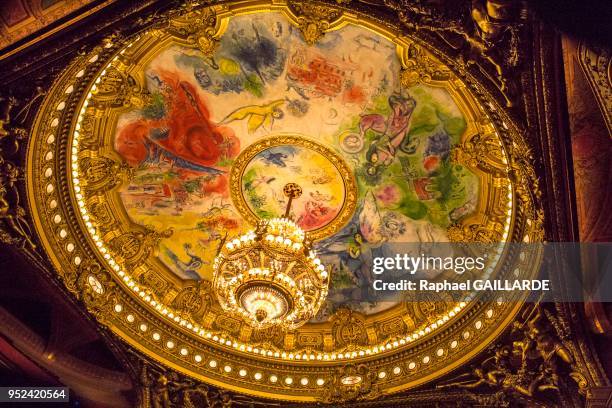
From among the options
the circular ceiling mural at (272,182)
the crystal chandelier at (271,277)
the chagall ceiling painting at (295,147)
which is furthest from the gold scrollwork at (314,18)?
the crystal chandelier at (271,277)

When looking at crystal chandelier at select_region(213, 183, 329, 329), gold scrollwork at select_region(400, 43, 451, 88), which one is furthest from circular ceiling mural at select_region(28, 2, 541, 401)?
crystal chandelier at select_region(213, 183, 329, 329)

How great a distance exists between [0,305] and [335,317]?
22.1ft

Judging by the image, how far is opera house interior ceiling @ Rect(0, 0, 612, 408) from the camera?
766 cm

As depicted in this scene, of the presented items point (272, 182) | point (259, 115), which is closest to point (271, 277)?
point (272, 182)

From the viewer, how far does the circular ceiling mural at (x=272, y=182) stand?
10109 mm

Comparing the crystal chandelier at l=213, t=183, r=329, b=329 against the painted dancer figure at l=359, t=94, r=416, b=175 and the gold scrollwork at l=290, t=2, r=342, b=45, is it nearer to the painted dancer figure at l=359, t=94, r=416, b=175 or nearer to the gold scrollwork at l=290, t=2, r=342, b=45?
the painted dancer figure at l=359, t=94, r=416, b=175

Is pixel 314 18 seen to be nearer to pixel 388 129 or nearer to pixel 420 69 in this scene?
pixel 420 69

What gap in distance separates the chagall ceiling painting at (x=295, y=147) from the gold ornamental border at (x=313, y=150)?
0.07m

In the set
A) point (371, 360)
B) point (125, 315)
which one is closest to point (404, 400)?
point (371, 360)

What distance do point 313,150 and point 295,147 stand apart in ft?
1.21

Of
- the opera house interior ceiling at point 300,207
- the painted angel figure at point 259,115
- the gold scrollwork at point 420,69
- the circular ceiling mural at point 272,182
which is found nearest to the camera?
the opera house interior ceiling at point 300,207

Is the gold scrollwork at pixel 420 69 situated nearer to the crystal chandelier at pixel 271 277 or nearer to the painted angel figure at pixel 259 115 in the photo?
the painted angel figure at pixel 259 115

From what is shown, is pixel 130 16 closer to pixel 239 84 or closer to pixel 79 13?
pixel 79 13

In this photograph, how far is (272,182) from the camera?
1262 cm
